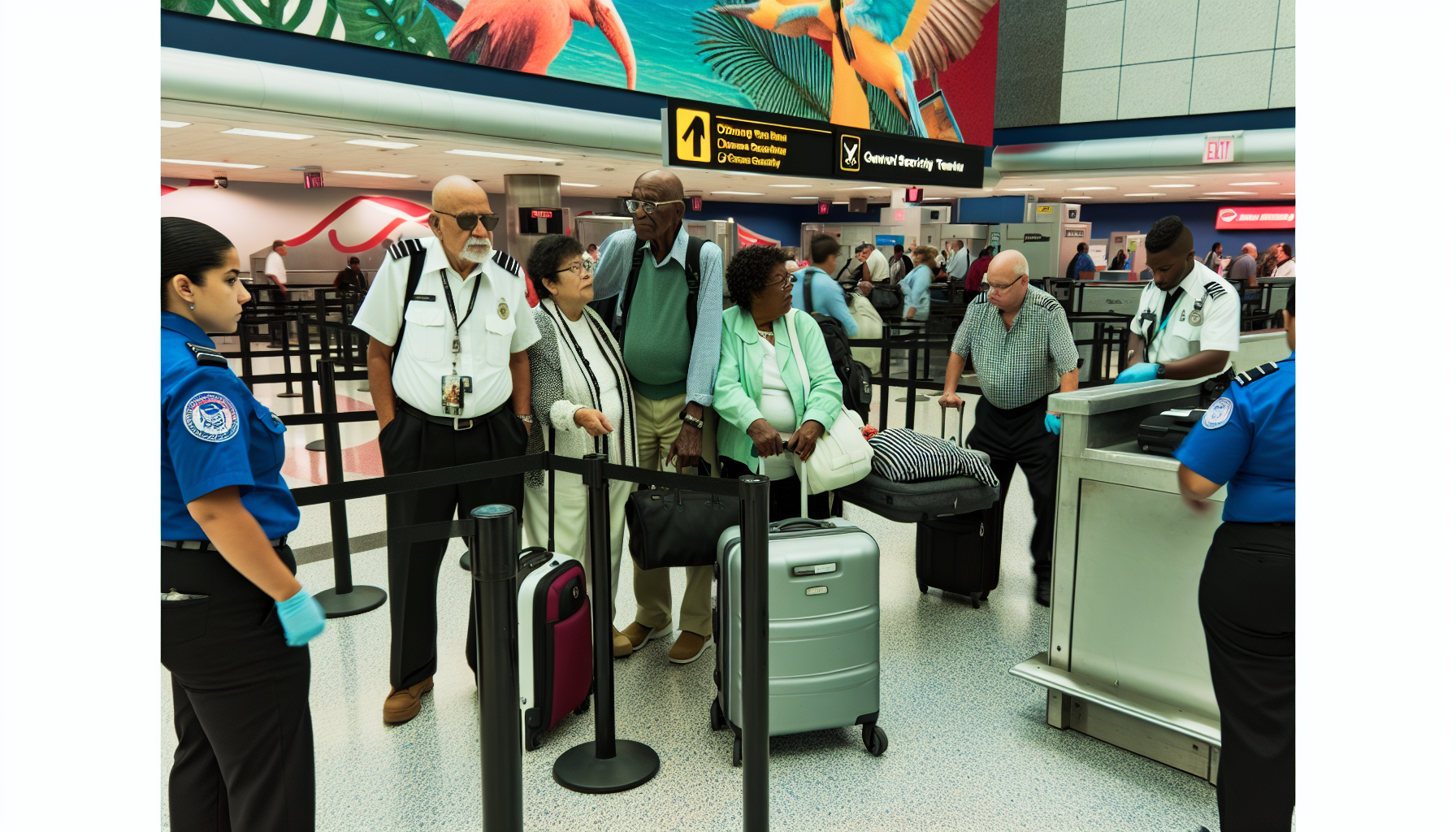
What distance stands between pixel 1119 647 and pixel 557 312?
2.10 m

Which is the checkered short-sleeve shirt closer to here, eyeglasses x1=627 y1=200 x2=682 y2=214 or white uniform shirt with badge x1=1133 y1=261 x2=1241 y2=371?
white uniform shirt with badge x1=1133 y1=261 x2=1241 y2=371

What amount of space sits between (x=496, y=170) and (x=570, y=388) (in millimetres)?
15856

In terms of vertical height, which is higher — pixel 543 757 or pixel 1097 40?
pixel 1097 40

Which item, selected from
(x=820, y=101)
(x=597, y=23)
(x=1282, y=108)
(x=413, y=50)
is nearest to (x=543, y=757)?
(x=413, y=50)

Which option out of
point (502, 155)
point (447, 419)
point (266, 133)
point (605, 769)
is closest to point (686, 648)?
point (605, 769)

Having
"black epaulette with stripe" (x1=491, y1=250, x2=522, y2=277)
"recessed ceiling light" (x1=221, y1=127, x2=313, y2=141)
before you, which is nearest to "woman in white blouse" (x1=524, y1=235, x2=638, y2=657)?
"black epaulette with stripe" (x1=491, y1=250, x2=522, y2=277)

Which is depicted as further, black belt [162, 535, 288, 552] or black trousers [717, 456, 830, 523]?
black trousers [717, 456, 830, 523]

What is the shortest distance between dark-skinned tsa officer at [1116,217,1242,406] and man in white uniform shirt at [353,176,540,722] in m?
2.38

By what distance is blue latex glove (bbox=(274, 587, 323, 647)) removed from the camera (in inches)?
63.1

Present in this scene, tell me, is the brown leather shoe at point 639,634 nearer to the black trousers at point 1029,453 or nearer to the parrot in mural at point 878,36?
the black trousers at point 1029,453

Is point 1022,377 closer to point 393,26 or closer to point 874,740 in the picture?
point 874,740

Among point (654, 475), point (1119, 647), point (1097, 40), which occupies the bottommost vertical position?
point (1119, 647)

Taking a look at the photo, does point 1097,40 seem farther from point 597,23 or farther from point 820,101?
point 597,23

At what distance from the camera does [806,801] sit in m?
2.52
